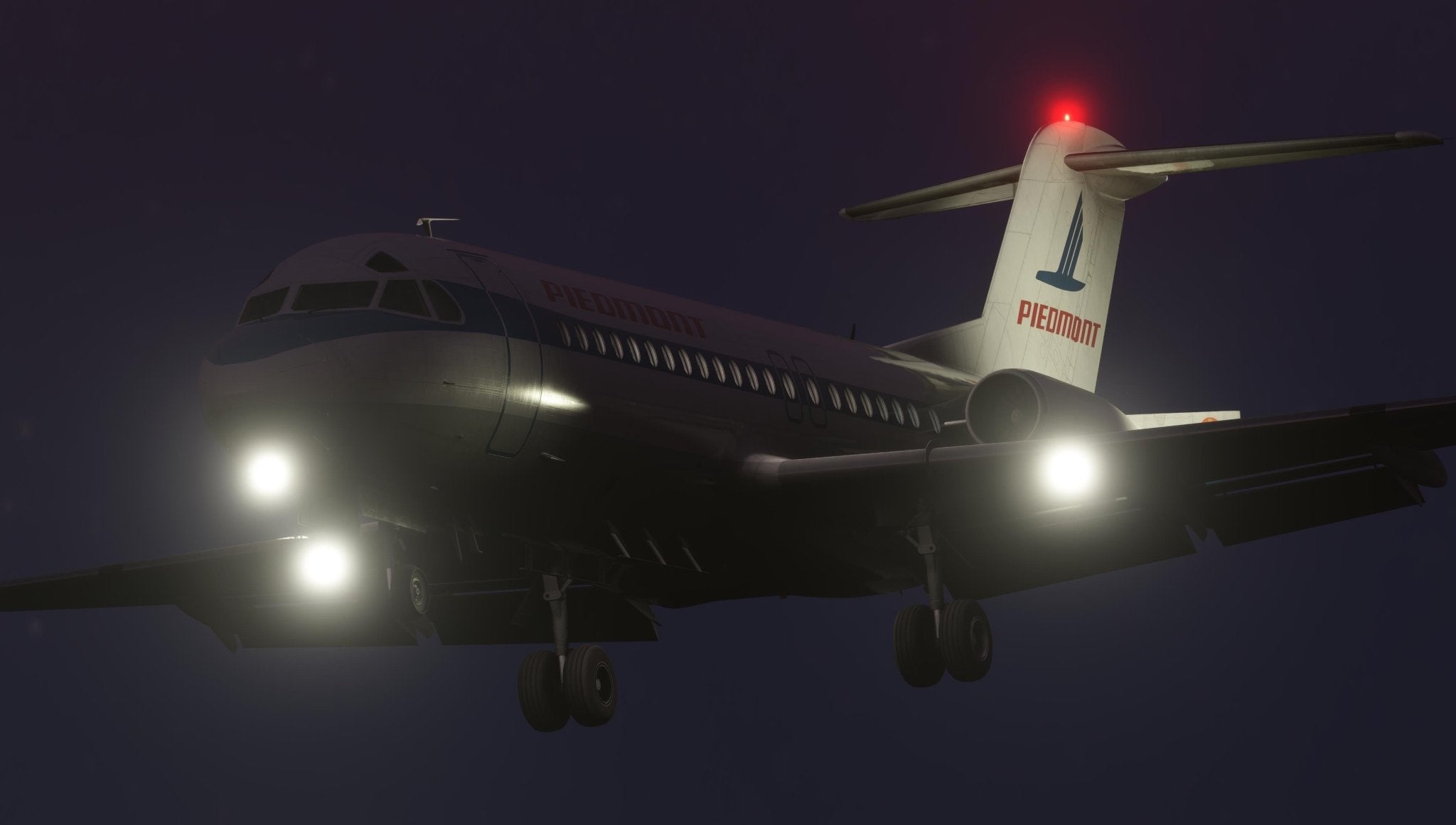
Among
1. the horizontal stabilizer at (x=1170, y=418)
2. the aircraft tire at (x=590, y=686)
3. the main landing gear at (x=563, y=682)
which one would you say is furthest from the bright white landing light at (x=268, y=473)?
the horizontal stabilizer at (x=1170, y=418)

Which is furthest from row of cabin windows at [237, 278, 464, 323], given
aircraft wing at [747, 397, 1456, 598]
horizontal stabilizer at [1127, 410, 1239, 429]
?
horizontal stabilizer at [1127, 410, 1239, 429]

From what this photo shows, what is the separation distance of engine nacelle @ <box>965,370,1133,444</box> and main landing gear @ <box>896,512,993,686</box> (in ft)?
6.17

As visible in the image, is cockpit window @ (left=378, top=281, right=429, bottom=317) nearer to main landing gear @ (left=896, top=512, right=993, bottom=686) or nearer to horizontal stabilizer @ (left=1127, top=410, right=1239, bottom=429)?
main landing gear @ (left=896, top=512, right=993, bottom=686)

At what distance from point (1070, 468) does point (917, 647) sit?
298cm

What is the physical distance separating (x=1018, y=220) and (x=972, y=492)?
955 cm

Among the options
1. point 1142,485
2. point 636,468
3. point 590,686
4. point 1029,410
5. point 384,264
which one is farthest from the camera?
point 1029,410

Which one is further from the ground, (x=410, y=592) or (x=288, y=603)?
(x=288, y=603)

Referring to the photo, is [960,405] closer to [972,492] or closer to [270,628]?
[972,492]

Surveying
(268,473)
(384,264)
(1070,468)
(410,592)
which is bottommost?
(410,592)

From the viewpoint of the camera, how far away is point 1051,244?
32.6 metres

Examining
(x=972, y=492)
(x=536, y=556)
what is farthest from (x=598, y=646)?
(x=972, y=492)

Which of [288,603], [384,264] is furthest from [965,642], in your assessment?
[288,603]

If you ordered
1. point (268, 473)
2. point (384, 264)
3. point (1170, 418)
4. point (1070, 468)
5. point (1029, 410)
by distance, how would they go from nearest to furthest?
point (268, 473), point (384, 264), point (1070, 468), point (1029, 410), point (1170, 418)

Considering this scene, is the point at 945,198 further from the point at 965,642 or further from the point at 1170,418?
the point at 965,642
